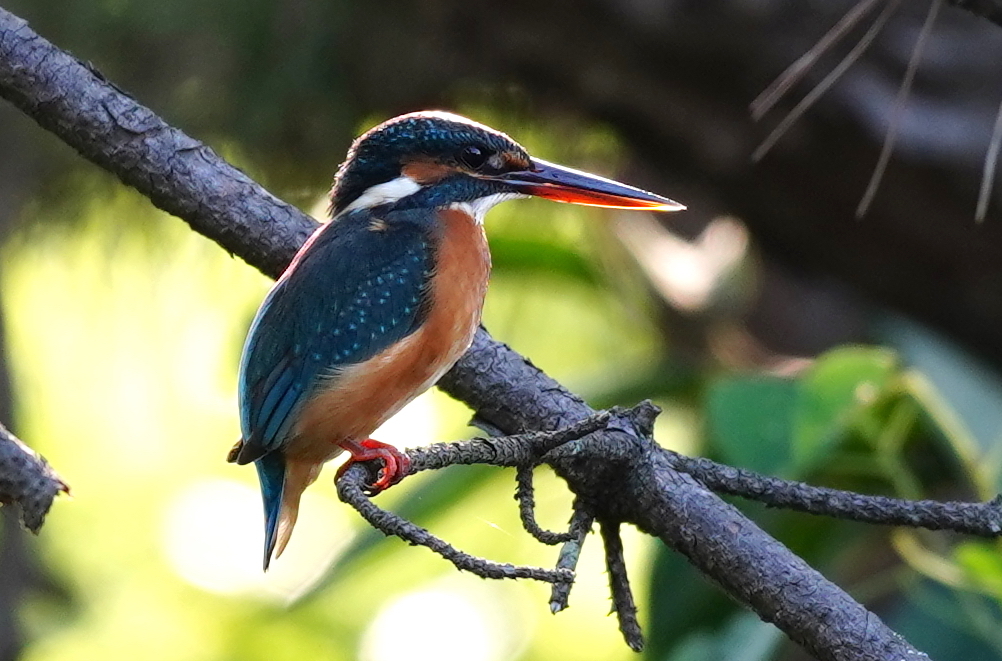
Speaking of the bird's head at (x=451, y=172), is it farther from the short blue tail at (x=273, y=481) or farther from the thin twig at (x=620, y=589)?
the thin twig at (x=620, y=589)

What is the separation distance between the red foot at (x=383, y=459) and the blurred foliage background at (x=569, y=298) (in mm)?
911

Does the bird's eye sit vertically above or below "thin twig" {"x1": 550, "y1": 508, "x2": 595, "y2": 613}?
above

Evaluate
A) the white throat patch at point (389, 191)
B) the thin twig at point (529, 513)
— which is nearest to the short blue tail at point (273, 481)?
the white throat patch at point (389, 191)

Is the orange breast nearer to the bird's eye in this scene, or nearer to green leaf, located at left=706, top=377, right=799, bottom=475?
the bird's eye

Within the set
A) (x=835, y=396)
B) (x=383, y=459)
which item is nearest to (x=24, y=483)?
(x=383, y=459)

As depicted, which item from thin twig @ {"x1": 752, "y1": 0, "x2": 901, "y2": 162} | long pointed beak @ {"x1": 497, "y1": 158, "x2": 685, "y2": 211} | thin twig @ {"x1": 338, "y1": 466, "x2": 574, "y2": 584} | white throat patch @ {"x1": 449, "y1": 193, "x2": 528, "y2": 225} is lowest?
thin twig @ {"x1": 338, "y1": 466, "x2": 574, "y2": 584}

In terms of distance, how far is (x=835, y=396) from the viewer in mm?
2432

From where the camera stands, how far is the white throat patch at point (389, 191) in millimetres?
2242

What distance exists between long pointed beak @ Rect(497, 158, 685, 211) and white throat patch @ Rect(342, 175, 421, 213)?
0.17 m

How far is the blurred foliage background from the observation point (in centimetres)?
300

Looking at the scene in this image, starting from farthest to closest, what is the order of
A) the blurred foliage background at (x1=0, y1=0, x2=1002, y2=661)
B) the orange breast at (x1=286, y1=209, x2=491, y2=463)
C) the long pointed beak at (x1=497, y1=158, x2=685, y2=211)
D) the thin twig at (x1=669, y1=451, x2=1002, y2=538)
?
1. the blurred foliage background at (x1=0, y1=0, x2=1002, y2=661)
2. the long pointed beak at (x1=497, y1=158, x2=685, y2=211)
3. the orange breast at (x1=286, y1=209, x2=491, y2=463)
4. the thin twig at (x1=669, y1=451, x2=1002, y2=538)

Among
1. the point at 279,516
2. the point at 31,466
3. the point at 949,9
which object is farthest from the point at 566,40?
the point at 31,466

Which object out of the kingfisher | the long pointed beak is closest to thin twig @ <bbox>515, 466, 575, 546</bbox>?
the kingfisher

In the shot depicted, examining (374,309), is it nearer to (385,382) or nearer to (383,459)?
(385,382)
